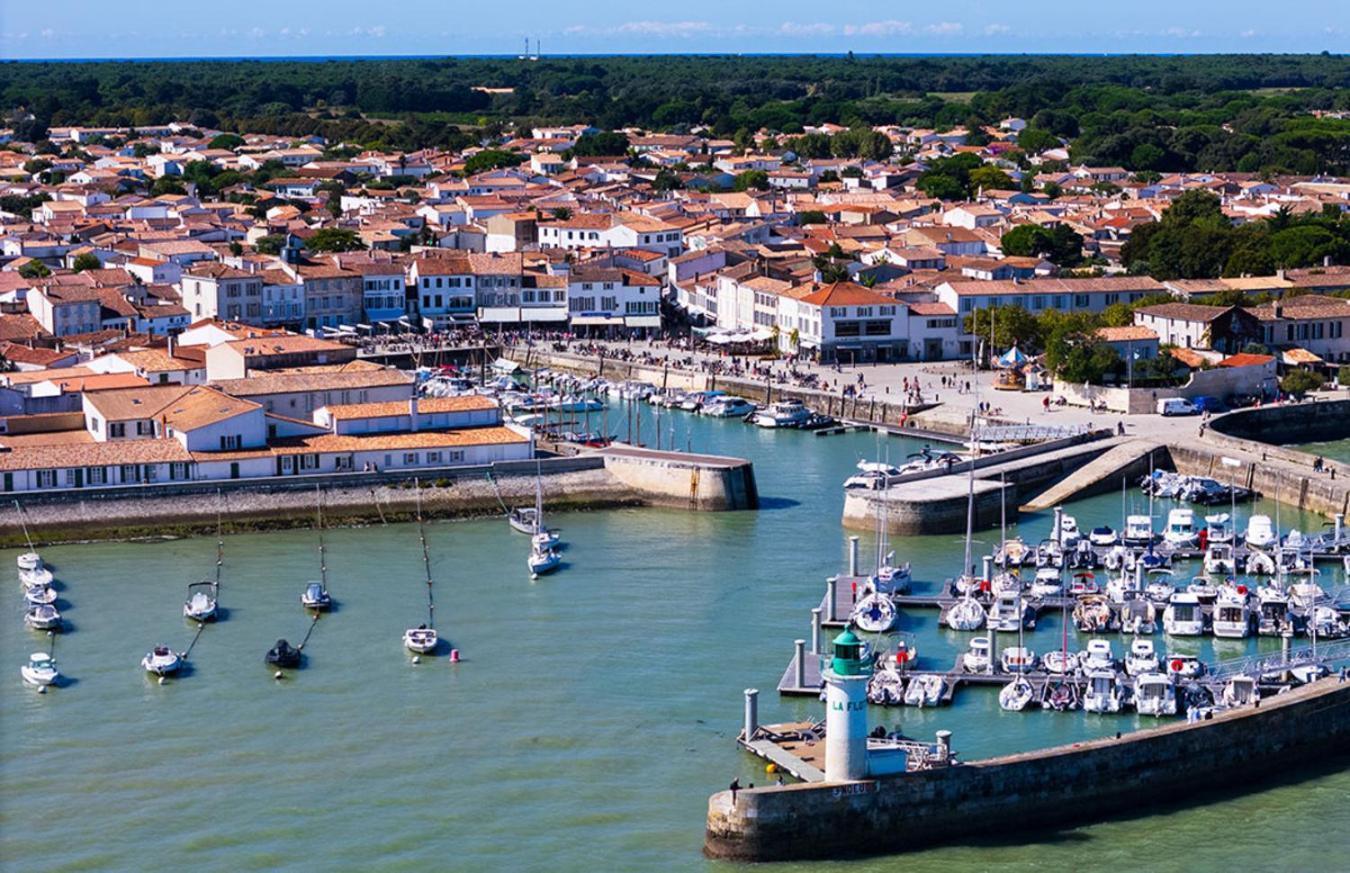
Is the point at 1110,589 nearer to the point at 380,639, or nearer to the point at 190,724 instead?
the point at 380,639

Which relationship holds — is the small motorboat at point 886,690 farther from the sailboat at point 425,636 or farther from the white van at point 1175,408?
the white van at point 1175,408

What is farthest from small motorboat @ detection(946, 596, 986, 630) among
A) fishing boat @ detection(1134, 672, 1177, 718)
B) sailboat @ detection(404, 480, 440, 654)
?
sailboat @ detection(404, 480, 440, 654)

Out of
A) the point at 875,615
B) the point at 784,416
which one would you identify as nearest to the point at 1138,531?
the point at 875,615

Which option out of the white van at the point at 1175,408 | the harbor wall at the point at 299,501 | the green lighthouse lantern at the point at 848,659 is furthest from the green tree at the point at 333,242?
the green lighthouse lantern at the point at 848,659

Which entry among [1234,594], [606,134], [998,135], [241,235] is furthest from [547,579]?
[998,135]

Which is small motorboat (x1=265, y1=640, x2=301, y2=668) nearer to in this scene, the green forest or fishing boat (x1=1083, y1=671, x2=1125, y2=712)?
fishing boat (x1=1083, y1=671, x2=1125, y2=712)

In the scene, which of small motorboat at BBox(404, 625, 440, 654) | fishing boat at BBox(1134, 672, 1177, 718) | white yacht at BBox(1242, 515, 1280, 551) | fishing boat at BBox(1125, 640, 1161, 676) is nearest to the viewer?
fishing boat at BBox(1134, 672, 1177, 718)

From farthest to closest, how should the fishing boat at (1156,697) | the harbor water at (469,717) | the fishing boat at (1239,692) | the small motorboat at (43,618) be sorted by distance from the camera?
the small motorboat at (43,618) < the fishing boat at (1156,697) < the fishing boat at (1239,692) < the harbor water at (469,717)
